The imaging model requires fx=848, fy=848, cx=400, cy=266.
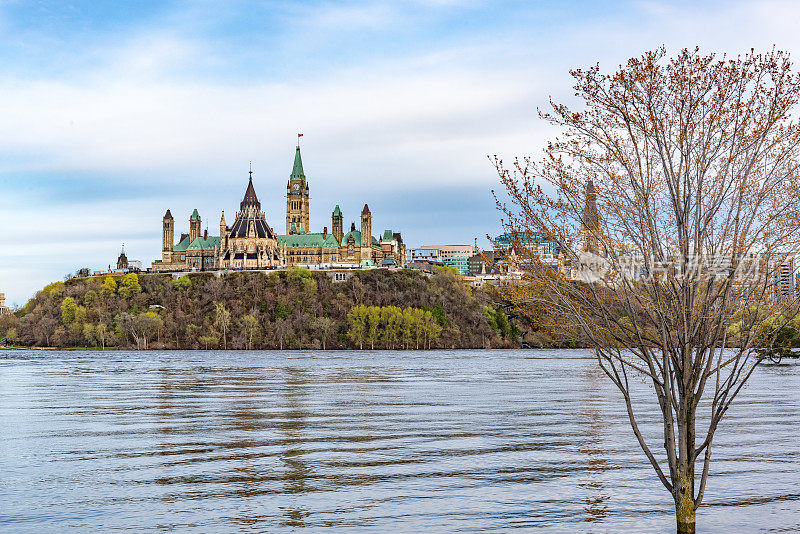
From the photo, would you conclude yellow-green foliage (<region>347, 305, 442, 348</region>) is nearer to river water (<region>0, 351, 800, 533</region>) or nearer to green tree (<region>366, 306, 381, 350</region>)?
green tree (<region>366, 306, 381, 350</region>)

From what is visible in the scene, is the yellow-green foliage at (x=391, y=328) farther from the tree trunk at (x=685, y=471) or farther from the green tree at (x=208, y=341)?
the tree trunk at (x=685, y=471)

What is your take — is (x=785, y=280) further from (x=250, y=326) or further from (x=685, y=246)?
(x=250, y=326)

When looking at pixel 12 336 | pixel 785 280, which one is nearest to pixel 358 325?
Result: pixel 12 336

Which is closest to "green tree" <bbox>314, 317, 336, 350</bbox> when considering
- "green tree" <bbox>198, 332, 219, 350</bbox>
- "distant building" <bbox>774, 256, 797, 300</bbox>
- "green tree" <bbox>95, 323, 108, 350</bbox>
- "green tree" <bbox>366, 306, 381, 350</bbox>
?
"green tree" <bbox>366, 306, 381, 350</bbox>

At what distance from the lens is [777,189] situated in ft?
50.6

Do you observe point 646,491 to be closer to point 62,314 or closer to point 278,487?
point 278,487

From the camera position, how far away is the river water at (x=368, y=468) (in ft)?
59.1

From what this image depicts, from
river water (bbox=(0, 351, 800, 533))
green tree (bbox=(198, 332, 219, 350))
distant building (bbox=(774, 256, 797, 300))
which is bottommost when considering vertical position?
green tree (bbox=(198, 332, 219, 350))

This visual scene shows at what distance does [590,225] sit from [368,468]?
10.8 m

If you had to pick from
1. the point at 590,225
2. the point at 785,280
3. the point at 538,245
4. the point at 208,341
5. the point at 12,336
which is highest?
the point at 590,225

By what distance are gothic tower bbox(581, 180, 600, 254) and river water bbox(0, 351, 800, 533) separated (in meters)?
5.83

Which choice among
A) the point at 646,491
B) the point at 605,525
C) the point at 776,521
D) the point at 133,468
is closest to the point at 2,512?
the point at 133,468

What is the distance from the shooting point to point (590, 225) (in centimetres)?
1606

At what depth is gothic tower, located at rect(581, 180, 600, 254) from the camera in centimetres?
1602
